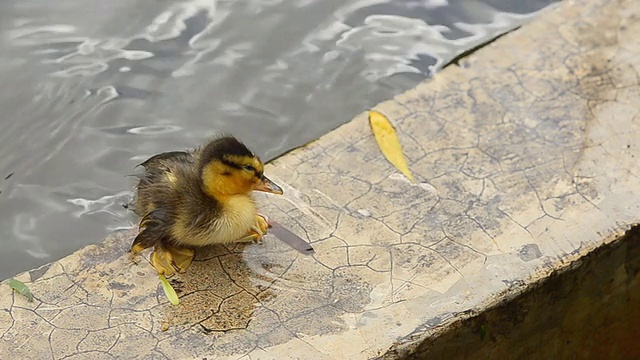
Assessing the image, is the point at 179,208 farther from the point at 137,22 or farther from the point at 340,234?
the point at 137,22

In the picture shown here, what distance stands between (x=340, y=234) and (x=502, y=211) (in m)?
0.58

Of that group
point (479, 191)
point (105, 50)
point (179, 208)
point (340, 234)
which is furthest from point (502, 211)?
point (105, 50)

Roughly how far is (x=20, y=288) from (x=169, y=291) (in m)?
0.47

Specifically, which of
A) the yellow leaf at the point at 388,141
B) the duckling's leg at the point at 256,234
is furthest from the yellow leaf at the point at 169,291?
the yellow leaf at the point at 388,141

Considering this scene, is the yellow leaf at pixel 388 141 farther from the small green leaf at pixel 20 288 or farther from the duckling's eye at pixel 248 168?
the small green leaf at pixel 20 288

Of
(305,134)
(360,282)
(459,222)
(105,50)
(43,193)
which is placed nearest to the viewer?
(360,282)

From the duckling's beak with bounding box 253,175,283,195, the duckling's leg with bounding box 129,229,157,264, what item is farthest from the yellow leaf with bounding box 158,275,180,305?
the duckling's beak with bounding box 253,175,283,195

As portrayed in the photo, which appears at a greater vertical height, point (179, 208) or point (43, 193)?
point (179, 208)

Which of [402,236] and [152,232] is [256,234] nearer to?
[152,232]

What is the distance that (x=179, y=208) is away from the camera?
326 cm

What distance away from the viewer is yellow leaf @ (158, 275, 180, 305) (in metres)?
3.13

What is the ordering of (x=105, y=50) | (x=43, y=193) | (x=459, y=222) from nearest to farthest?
(x=459, y=222) < (x=43, y=193) < (x=105, y=50)

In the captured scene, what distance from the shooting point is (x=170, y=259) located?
3.28 meters

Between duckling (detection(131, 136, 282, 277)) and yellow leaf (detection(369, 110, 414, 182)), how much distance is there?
0.58m
